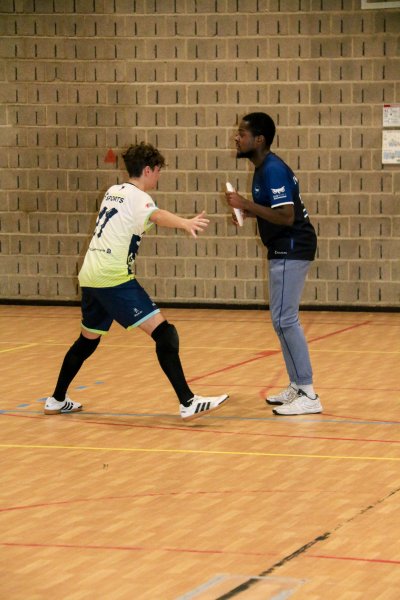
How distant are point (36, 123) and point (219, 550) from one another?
381 inches

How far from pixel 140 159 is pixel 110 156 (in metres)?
6.51

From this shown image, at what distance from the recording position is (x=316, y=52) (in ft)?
42.2

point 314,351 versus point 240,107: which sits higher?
point 240,107

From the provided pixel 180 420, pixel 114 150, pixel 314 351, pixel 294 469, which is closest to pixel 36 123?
pixel 114 150

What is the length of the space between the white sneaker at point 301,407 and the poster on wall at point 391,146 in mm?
5863

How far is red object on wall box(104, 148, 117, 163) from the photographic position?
13.5 metres

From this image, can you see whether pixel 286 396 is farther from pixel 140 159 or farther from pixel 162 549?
pixel 162 549

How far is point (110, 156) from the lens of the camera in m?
13.5

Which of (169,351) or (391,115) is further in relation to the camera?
(391,115)


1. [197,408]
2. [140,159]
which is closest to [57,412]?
[197,408]

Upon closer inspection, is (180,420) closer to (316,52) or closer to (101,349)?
(101,349)

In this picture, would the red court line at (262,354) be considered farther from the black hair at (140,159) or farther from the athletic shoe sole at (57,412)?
the black hair at (140,159)

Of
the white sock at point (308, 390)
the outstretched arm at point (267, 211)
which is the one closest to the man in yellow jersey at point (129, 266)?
the outstretched arm at point (267, 211)

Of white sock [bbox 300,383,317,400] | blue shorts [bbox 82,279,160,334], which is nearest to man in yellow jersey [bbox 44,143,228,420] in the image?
blue shorts [bbox 82,279,160,334]
